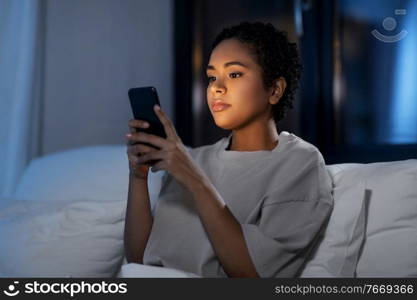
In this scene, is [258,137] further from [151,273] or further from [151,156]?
[151,273]

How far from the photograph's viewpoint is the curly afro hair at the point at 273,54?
1096 mm

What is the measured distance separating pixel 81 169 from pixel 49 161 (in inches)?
6.0

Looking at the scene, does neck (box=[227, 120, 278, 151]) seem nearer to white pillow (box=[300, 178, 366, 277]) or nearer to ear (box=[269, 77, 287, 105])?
ear (box=[269, 77, 287, 105])

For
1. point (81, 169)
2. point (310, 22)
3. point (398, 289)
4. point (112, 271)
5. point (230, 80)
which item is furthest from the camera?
point (310, 22)

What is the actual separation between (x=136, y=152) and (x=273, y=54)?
14.0 inches

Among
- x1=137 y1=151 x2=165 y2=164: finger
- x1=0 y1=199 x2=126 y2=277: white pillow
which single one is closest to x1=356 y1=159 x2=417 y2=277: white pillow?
x1=137 y1=151 x2=165 y2=164: finger

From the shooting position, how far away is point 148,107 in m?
1.00

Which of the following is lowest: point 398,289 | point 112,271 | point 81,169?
point 112,271

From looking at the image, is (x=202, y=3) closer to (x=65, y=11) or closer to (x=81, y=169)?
(x=65, y=11)

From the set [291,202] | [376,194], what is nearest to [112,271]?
[291,202]

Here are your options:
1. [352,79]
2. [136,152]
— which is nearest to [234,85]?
[136,152]

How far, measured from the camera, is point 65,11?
218 cm

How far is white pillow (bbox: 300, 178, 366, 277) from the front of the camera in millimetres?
1030

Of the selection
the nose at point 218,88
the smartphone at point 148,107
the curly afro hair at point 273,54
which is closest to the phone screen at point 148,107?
the smartphone at point 148,107
